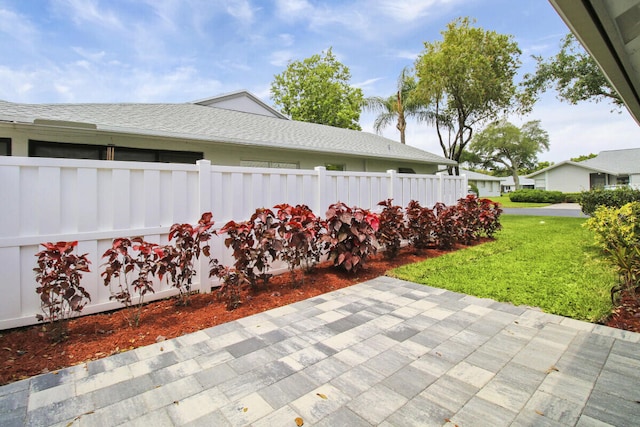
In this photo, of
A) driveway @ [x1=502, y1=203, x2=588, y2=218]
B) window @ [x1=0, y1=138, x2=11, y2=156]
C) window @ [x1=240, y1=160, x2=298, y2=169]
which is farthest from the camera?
driveway @ [x1=502, y1=203, x2=588, y2=218]

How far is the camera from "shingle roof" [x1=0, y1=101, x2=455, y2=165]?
5.73 meters

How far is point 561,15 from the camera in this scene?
1.50 metres

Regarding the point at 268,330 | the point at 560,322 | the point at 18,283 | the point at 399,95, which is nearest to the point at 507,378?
the point at 560,322

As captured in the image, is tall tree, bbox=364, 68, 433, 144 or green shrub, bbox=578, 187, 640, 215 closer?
green shrub, bbox=578, 187, 640, 215

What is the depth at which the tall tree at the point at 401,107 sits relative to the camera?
2095cm

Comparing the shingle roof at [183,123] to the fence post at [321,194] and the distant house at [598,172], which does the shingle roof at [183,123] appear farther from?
the distant house at [598,172]

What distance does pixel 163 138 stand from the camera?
20.9 ft

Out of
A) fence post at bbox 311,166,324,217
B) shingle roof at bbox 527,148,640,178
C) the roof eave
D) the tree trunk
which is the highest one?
the tree trunk

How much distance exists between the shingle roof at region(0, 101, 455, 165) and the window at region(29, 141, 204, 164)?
0.57 meters

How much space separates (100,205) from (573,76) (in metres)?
18.2

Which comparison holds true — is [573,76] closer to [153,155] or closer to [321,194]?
[321,194]

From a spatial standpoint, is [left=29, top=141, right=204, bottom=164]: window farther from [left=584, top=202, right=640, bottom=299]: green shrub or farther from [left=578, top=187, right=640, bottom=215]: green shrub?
[left=578, top=187, right=640, bottom=215]: green shrub

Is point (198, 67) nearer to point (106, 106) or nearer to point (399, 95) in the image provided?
point (106, 106)

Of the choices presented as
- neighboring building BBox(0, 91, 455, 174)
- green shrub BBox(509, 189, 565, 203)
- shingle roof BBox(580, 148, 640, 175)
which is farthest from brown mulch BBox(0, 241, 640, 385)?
shingle roof BBox(580, 148, 640, 175)
